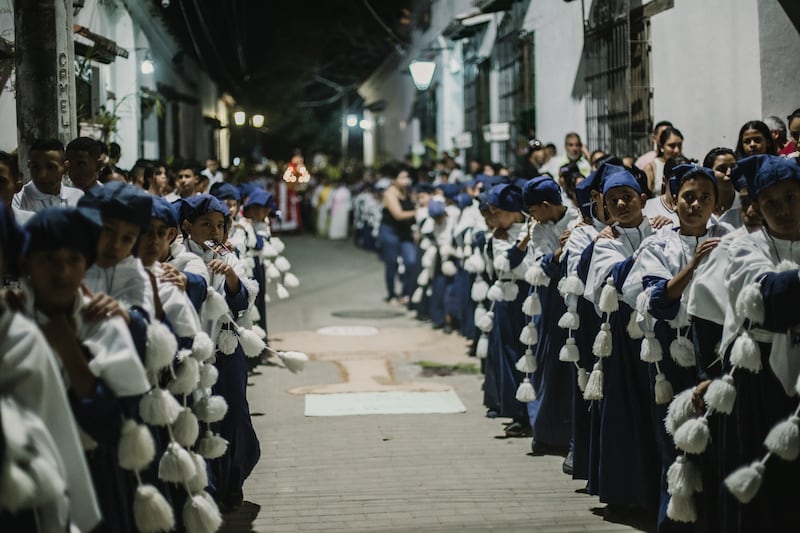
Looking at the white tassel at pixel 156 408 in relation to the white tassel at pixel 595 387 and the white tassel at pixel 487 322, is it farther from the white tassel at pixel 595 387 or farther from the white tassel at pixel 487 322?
the white tassel at pixel 487 322

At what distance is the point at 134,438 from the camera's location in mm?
4254

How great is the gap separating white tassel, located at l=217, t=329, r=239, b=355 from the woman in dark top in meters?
9.84

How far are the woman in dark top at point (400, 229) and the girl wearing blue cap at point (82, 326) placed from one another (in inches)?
476

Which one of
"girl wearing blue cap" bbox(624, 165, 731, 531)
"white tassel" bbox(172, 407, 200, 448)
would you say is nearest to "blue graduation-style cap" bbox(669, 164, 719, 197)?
"girl wearing blue cap" bbox(624, 165, 731, 531)

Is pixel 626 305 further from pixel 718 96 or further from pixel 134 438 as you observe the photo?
pixel 718 96

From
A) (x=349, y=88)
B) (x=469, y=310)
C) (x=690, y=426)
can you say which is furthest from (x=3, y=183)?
(x=349, y=88)

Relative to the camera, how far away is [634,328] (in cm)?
639

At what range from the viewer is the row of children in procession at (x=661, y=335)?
478 centimetres

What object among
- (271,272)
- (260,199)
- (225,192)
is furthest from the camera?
(271,272)

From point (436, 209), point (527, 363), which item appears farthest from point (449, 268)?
point (527, 363)

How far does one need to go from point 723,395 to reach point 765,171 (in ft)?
3.27

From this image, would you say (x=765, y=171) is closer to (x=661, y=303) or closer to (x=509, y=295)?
(x=661, y=303)

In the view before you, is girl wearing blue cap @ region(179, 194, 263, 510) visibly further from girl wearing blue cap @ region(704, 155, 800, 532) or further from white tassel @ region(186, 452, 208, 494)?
girl wearing blue cap @ region(704, 155, 800, 532)

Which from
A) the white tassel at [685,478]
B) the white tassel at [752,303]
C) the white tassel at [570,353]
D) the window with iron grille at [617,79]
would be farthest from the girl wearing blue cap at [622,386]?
the window with iron grille at [617,79]
